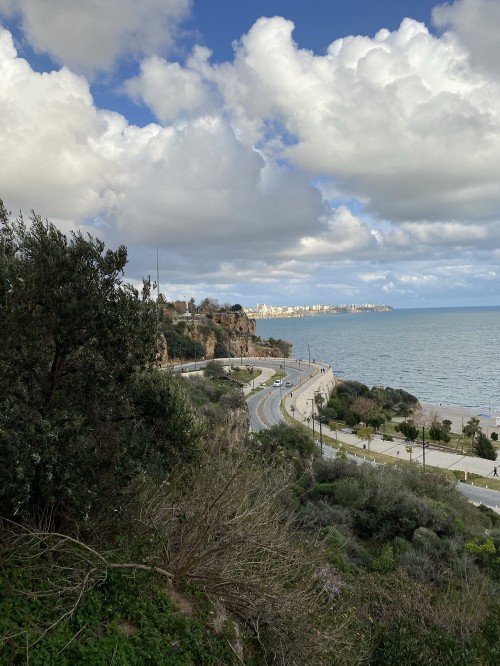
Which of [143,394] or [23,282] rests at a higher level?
[23,282]

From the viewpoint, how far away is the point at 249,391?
56312mm

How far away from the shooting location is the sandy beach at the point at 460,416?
51438mm

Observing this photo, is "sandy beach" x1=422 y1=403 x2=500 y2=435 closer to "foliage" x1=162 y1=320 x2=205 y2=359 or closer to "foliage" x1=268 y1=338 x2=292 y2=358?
"foliage" x1=162 y1=320 x2=205 y2=359

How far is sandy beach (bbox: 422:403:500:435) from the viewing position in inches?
2025

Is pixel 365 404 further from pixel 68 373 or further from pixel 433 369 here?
pixel 68 373

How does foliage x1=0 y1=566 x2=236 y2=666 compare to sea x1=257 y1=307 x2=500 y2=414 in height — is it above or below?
above

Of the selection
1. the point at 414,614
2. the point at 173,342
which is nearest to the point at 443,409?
the point at 173,342

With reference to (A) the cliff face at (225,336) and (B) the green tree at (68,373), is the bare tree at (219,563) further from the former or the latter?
(A) the cliff face at (225,336)

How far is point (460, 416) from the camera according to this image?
189 feet

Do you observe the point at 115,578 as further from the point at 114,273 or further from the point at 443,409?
the point at 443,409

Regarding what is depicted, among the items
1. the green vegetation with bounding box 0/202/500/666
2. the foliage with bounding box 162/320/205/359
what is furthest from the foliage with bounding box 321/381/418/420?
the green vegetation with bounding box 0/202/500/666

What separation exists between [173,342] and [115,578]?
221ft

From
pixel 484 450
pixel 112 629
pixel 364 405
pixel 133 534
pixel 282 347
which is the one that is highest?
pixel 133 534

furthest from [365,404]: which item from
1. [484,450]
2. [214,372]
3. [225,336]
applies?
[225,336]
